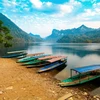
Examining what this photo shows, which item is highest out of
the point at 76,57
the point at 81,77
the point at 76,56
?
the point at 81,77

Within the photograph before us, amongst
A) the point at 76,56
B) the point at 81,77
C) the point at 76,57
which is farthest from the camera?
the point at 76,56

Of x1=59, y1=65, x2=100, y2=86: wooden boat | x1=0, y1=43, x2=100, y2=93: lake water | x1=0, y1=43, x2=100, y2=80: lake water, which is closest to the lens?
x1=59, y1=65, x2=100, y2=86: wooden boat

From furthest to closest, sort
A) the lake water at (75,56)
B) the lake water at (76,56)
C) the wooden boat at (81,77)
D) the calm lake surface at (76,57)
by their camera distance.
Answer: the lake water at (76,56) → the calm lake surface at (76,57) → the lake water at (75,56) → the wooden boat at (81,77)

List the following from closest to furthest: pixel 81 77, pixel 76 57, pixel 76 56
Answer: pixel 81 77 → pixel 76 57 → pixel 76 56

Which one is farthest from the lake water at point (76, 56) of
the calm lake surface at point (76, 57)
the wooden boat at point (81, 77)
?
the wooden boat at point (81, 77)

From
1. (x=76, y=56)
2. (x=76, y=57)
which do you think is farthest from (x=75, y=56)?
(x=76, y=57)

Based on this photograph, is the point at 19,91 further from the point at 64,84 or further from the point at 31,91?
the point at 64,84

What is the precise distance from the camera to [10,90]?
698 inches

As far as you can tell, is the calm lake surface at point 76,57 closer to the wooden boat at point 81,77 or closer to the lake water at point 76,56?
the lake water at point 76,56

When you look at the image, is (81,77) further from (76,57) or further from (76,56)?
(76,56)

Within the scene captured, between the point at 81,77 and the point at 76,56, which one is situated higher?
the point at 81,77

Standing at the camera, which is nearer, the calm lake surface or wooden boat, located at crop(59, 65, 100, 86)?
wooden boat, located at crop(59, 65, 100, 86)

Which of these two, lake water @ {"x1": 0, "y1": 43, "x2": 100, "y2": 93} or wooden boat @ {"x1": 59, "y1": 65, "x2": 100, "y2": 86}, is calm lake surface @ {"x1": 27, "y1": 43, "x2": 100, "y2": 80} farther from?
wooden boat @ {"x1": 59, "y1": 65, "x2": 100, "y2": 86}

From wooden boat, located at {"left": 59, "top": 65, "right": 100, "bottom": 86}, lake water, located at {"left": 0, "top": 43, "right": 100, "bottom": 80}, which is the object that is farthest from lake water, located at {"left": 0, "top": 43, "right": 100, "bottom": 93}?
wooden boat, located at {"left": 59, "top": 65, "right": 100, "bottom": 86}
